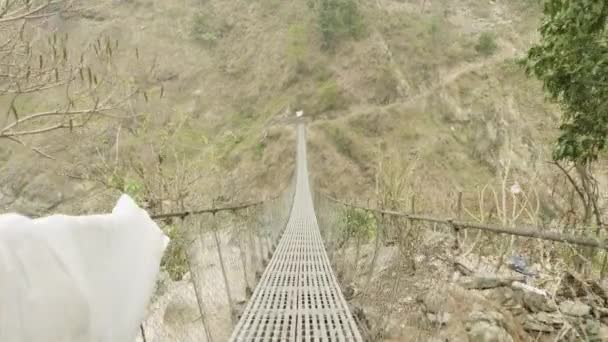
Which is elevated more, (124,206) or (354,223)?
(124,206)

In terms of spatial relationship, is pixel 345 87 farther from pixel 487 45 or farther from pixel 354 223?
pixel 354 223

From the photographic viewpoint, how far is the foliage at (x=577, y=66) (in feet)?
6.18

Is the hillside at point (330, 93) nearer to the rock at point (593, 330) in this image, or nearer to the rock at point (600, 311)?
the rock at point (600, 311)

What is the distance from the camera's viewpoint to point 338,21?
22844mm

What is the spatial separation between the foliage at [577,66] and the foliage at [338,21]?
835 inches

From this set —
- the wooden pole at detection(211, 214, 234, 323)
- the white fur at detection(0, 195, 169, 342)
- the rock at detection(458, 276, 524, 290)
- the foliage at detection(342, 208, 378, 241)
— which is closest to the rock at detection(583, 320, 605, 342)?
the rock at detection(458, 276, 524, 290)

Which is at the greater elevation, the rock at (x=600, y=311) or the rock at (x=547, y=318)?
the rock at (x=600, y=311)

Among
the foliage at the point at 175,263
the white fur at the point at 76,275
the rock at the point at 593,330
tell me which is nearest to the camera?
the white fur at the point at 76,275

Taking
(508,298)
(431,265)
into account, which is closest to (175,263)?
(508,298)

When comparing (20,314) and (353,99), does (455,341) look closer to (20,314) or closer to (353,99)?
(20,314)

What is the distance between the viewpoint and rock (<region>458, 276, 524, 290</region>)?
2600 millimetres

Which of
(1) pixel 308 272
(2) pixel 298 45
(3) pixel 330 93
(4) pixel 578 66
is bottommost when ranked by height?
(1) pixel 308 272

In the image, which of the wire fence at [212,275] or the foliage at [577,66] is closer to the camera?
the foliage at [577,66]

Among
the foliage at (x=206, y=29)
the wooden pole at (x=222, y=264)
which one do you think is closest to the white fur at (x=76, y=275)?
the wooden pole at (x=222, y=264)
